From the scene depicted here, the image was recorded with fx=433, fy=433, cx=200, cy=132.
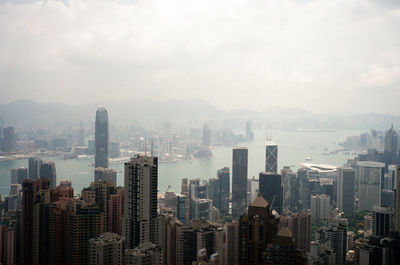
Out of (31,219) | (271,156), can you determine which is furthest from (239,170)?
(31,219)

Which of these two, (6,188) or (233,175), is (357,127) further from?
(6,188)

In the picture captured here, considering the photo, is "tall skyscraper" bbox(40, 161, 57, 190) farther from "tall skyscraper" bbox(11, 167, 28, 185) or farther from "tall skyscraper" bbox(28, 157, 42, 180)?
"tall skyscraper" bbox(11, 167, 28, 185)

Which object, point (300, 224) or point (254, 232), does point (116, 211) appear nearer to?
point (254, 232)

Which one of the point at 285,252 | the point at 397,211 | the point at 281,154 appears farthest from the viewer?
the point at 281,154

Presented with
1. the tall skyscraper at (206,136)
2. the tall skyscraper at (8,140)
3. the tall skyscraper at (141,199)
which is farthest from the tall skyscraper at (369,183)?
the tall skyscraper at (8,140)

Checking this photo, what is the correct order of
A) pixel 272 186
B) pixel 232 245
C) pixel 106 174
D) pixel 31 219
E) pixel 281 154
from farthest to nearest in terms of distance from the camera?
pixel 281 154 → pixel 272 186 → pixel 106 174 → pixel 31 219 → pixel 232 245

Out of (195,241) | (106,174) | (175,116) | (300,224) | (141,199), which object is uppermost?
(175,116)
